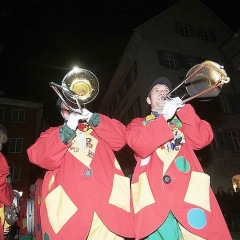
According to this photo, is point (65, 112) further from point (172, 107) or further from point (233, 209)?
point (233, 209)

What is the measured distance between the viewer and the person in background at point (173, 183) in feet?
7.98

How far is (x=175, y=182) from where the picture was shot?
2.61m

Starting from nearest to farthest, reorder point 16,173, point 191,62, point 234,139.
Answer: point 234,139 → point 191,62 → point 16,173

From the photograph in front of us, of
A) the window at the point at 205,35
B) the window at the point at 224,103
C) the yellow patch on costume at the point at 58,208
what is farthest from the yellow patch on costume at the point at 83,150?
the window at the point at 205,35

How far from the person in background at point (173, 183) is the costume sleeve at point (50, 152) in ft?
2.33

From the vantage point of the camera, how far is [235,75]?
20016 millimetres

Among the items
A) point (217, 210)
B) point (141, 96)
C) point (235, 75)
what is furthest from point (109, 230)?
point (235, 75)

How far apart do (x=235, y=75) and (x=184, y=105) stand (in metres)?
19.1

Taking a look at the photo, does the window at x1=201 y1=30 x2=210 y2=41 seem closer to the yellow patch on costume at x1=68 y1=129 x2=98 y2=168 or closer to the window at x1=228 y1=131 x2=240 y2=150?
the window at x1=228 y1=131 x2=240 y2=150

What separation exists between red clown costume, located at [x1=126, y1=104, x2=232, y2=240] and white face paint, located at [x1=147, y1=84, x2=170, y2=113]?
0.37m

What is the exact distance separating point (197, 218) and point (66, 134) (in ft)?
4.62

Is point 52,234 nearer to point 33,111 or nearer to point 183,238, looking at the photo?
point 183,238

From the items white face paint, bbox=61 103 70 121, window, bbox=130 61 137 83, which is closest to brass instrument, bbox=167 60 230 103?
white face paint, bbox=61 103 70 121

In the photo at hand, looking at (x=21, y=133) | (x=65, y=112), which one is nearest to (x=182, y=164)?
(x=65, y=112)
